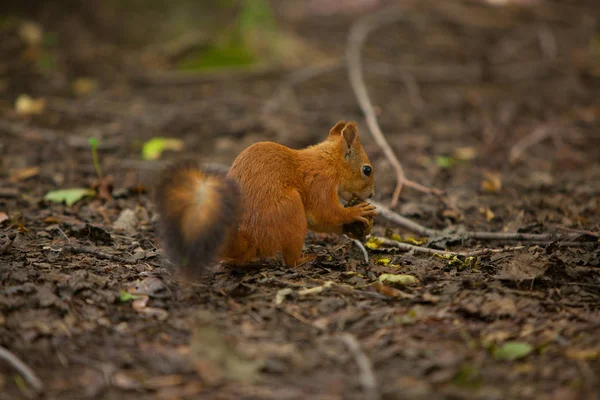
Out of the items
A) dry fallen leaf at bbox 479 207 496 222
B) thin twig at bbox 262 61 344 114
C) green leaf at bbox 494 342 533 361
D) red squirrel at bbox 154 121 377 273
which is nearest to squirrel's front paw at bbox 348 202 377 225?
red squirrel at bbox 154 121 377 273

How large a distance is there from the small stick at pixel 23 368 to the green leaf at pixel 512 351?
181 cm

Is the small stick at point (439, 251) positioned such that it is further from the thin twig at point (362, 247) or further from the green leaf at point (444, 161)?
the green leaf at point (444, 161)

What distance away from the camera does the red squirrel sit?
3043 millimetres

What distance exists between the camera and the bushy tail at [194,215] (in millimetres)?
3014

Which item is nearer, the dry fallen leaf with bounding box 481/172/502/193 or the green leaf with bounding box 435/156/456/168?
the dry fallen leaf with bounding box 481/172/502/193

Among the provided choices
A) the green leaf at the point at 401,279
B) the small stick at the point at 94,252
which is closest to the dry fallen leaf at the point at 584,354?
the green leaf at the point at 401,279

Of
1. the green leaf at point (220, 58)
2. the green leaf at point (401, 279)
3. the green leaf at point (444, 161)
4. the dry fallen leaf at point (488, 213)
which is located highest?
the green leaf at point (220, 58)

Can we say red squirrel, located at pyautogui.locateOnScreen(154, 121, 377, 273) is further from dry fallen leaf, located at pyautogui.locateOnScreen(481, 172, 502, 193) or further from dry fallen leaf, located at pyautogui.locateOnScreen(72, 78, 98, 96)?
dry fallen leaf, located at pyautogui.locateOnScreen(72, 78, 98, 96)

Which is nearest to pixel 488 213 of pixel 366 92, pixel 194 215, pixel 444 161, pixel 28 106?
pixel 444 161

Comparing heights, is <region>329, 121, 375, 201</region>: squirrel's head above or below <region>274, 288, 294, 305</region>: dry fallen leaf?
above

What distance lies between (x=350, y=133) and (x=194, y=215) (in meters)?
1.38

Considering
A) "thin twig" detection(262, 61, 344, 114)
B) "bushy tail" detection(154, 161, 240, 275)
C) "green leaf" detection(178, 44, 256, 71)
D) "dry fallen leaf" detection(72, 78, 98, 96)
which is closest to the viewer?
"bushy tail" detection(154, 161, 240, 275)

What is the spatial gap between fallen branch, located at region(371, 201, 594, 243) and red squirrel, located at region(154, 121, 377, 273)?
1.15 feet

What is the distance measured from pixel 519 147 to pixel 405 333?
4214 mm
